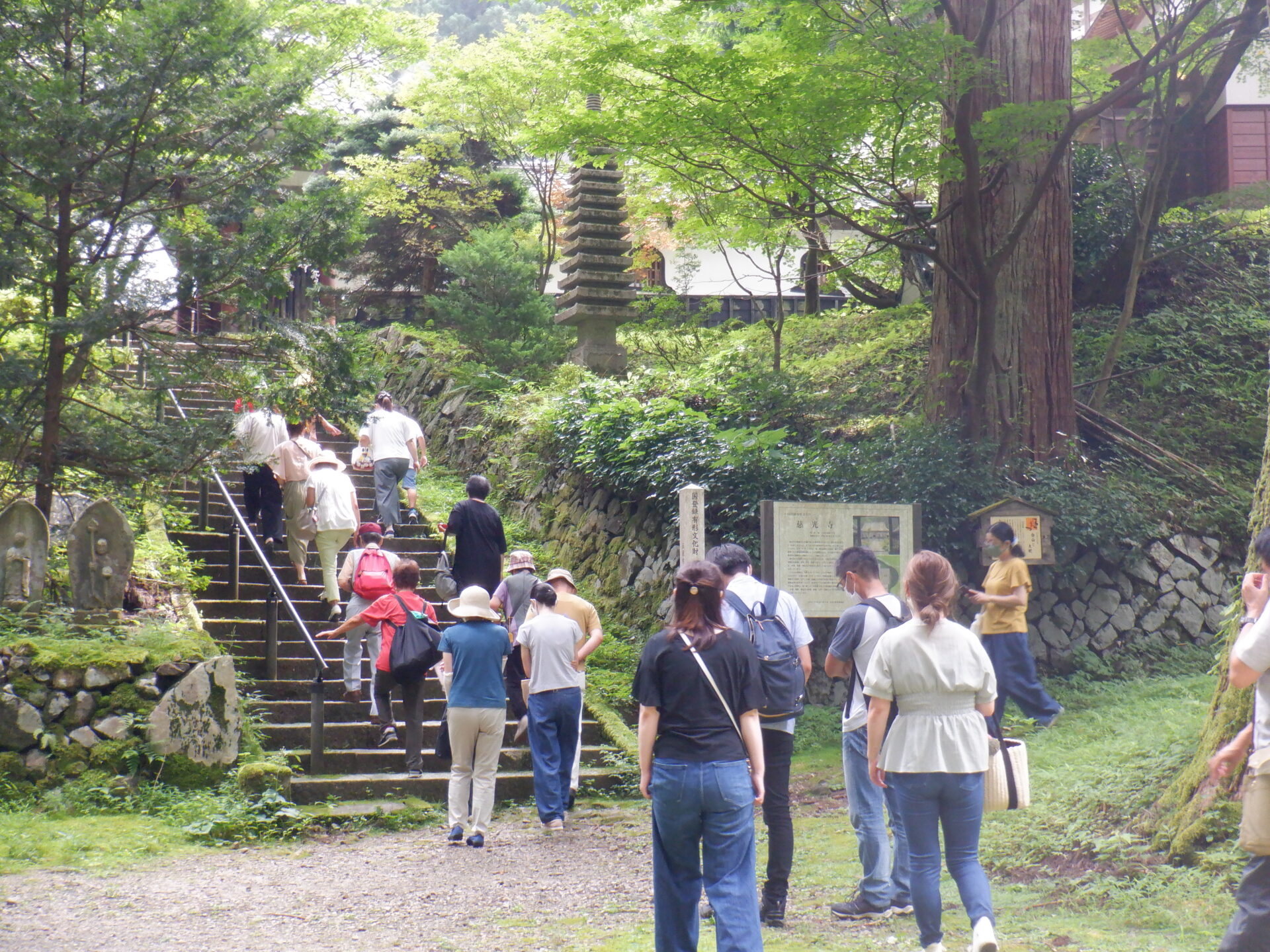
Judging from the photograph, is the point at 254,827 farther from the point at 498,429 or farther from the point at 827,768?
the point at 498,429

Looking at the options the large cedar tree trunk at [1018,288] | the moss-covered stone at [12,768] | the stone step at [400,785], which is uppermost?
the large cedar tree trunk at [1018,288]

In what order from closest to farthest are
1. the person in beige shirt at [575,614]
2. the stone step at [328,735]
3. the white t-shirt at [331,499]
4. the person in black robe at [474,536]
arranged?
the person in beige shirt at [575,614]
the stone step at [328,735]
the person in black robe at [474,536]
the white t-shirt at [331,499]

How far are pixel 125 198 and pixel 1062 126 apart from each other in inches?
324

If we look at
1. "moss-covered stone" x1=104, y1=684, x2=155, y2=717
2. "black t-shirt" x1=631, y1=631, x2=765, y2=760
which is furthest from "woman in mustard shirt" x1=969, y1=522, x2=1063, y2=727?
"moss-covered stone" x1=104, y1=684, x2=155, y2=717

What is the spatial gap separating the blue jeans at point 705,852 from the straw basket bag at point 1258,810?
165 cm

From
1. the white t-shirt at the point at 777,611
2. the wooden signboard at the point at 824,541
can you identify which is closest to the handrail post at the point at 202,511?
the wooden signboard at the point at 824,541

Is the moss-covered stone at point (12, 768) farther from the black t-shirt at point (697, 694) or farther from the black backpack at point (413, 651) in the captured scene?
the black t-shirt at point (697, 694)

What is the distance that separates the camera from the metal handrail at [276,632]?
8.44 m

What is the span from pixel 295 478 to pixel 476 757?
468 cm

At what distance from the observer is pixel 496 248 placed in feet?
63.7

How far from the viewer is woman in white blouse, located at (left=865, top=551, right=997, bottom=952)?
4473 mm

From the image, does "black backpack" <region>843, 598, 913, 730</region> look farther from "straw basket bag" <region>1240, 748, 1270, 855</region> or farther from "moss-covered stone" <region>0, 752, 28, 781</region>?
"moss-covered stone" <region>0, 752, 28, 781</region>

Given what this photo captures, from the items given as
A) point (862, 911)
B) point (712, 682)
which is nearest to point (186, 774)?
point (862, 911)

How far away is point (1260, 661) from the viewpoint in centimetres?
369
